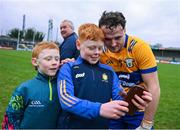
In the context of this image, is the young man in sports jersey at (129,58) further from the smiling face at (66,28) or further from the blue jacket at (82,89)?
the smiling face at (66,28)

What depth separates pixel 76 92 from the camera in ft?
9.20

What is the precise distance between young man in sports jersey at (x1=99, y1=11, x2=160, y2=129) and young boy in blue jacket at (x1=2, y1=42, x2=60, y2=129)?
1.85 ft

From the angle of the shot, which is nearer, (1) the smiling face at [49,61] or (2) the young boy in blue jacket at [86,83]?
(2) the young boy in blue jacket at [86,83]

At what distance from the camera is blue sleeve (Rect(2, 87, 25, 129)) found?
3107 mm

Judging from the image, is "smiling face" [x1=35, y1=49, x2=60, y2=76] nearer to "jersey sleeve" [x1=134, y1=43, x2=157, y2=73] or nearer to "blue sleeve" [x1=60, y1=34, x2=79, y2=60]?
"jersey sleeve" [x1=134, y1=43, x2=157, y2=73]

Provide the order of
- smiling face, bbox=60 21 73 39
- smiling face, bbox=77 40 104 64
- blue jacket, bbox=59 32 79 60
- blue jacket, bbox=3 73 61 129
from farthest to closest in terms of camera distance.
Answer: smiling face, bbox=60 21 73 39
blue jacket, bbox=59 32 79 60
blue jacket, bbox=3 73 61 129
smiling face, bbox=77 40 104 64

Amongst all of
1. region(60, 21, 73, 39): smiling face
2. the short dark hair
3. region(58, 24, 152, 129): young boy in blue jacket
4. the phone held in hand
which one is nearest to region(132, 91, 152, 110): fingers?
the phone held in hand

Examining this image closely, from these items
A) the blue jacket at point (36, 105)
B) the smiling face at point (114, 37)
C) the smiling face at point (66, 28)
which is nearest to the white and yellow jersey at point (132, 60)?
the smiling face at point (114, 37)

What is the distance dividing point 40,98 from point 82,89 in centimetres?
45

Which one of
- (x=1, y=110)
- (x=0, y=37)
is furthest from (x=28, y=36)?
(x=1, y=110)

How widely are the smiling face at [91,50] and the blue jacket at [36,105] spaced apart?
42 cm

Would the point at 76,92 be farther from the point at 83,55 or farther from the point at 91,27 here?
the point at 91,27

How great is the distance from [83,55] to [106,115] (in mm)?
656

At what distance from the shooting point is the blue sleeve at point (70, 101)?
2.54 metres
